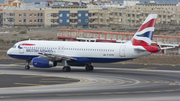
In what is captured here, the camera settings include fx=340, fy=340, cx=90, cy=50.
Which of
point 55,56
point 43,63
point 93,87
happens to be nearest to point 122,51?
point 55,56

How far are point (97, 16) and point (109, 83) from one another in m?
129

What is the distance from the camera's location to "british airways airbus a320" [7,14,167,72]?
4300 cm

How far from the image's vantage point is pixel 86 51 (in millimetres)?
45500

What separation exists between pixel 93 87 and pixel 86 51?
43.3 ft

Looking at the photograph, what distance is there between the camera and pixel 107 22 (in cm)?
16862

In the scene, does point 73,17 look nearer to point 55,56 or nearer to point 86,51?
point 86,51

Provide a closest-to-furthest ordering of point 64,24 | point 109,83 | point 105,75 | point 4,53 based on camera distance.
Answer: point 109,83
point 105,75
point 4,53
point 64,24

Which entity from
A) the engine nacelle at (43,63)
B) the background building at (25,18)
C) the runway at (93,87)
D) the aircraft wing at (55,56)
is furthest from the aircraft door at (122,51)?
the background building at (25,18)

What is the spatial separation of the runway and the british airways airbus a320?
2.40 m

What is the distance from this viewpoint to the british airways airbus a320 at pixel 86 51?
43000mm

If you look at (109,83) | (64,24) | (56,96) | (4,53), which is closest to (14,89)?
(56,96)

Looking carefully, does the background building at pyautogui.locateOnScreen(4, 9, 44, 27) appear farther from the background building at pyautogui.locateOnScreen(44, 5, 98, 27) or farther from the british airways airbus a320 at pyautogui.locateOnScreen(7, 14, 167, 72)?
the british airways airbus a320 at pyautogui.locateOnScreen(7, 14, 167, 72)

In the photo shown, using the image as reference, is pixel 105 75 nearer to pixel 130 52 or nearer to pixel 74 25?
A: pixel 130 52

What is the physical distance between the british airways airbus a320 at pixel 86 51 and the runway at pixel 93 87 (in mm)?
2400
